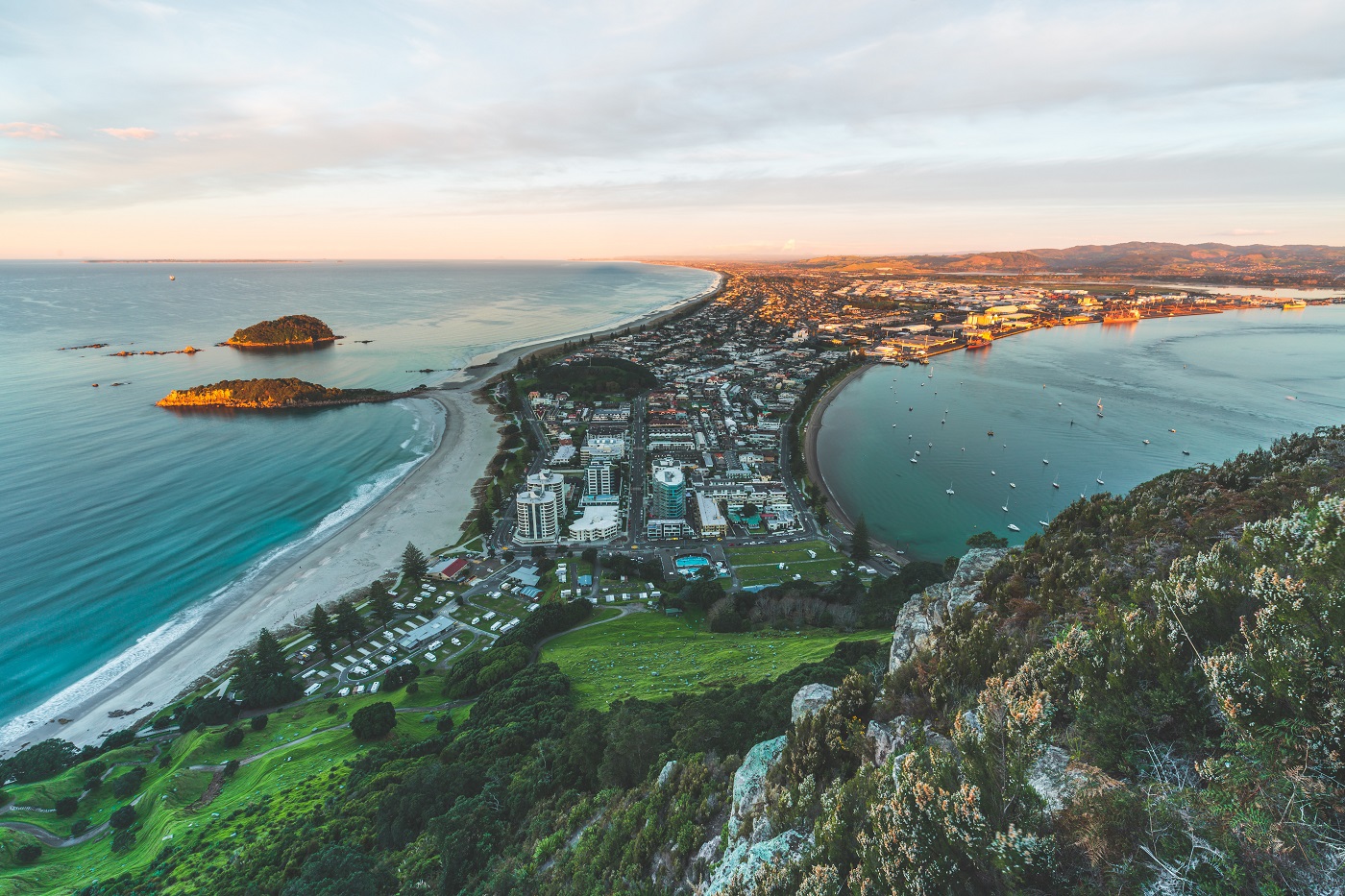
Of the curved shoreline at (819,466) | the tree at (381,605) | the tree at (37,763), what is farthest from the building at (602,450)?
the tree at (37,763)

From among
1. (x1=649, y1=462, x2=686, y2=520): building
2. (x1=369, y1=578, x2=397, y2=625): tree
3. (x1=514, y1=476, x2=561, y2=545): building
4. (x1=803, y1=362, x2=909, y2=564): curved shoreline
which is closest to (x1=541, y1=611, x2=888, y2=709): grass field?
(x1=369, y1=578, x2=397, y2=625): tree

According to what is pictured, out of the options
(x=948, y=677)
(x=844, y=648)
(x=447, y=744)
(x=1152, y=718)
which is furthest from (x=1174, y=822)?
(x=447, y=744)

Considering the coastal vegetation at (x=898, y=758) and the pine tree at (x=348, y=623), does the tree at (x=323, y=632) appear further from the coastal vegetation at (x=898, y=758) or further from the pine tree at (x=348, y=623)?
the coastal vegetation at (x=898, y=758)

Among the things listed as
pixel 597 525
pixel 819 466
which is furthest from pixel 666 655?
pixel 819 466

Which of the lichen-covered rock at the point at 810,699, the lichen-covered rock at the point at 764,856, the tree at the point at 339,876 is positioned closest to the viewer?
the lichen-covered rock at the point at 764,856

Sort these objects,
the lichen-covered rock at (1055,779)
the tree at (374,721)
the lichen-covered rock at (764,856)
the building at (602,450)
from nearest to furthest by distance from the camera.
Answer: the lichen-covered rock at (1055,779)
the lichen-covered rock at (764,856)
the tree at (374,721)
the building at (602,450)

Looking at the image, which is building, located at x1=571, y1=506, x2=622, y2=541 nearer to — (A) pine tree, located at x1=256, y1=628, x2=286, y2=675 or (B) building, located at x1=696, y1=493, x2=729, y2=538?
(B) building, located at x1=696, y1=493, x2=729, y2=538

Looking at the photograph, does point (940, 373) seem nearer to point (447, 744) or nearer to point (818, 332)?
point (818, 332)
